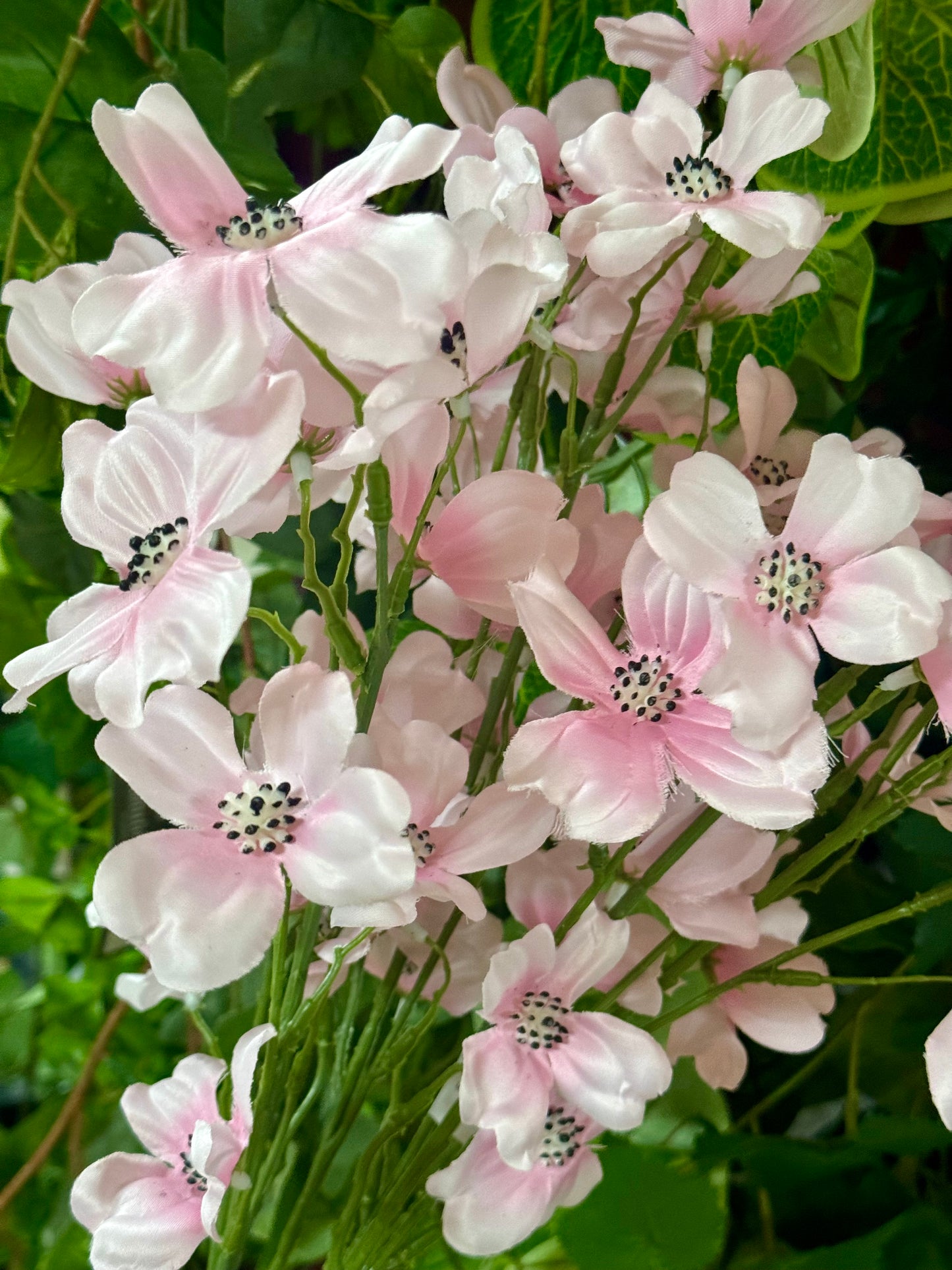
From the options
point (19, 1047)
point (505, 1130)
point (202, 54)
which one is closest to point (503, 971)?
point (505, 1130)

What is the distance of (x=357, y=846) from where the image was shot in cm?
27

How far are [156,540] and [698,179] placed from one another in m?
0.21

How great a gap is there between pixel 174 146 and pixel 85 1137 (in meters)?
0.68

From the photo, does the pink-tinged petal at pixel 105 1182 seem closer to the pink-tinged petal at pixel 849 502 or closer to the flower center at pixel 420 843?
the flower center at pixel 420 843

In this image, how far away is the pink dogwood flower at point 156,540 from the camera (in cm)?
27

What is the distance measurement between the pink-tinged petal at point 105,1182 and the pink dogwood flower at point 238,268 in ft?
1.06

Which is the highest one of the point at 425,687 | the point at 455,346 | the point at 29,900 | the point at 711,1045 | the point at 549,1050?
the point at 455,346

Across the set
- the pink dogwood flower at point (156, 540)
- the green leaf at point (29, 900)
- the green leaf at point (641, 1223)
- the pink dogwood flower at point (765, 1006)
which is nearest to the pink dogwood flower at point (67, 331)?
the pink dogwood flower at point (156, 540)

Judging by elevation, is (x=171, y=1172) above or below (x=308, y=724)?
below

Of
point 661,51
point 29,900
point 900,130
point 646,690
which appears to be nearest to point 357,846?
point 646,690

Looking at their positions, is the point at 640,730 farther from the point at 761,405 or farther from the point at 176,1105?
the point at 176,1105

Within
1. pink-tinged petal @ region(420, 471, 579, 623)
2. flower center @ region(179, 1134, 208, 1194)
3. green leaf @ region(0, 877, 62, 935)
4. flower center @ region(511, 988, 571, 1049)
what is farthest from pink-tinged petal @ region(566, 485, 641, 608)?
green leaf @ region(0, 877, 62, 935)

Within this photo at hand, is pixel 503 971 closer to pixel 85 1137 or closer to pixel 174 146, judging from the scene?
pixel 174 146

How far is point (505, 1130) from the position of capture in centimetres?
35
